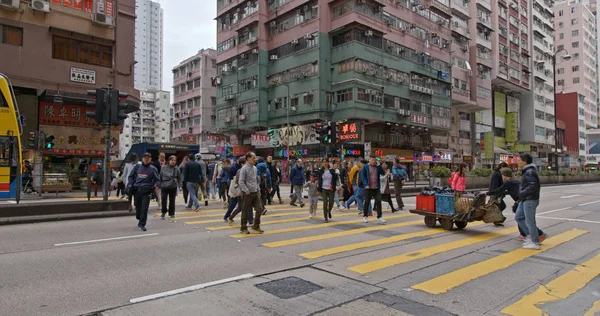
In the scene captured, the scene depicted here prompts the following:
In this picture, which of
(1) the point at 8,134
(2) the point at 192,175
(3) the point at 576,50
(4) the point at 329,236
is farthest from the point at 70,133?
(3) the point at 576,50

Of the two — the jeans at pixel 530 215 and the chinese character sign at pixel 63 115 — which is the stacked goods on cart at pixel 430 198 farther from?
the chinese character sign at pixel 63 115

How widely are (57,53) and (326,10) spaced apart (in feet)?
85.1

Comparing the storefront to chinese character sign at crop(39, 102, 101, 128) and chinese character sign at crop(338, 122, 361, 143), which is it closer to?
chinese character sign at crop(39, 102, 101, 128)

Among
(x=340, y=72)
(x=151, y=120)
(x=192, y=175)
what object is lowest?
(x=192, y=175)

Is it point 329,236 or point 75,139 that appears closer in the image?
point 329,236

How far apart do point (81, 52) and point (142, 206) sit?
2035cm

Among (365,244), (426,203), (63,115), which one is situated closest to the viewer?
(365,244)

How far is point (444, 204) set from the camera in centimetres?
948

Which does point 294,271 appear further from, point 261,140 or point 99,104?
point 261,140

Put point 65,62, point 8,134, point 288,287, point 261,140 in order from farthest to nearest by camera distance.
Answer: point 261,140 < point 65,62 < point 8,134 < point 288,287

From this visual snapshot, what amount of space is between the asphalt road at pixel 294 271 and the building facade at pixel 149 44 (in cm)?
14804

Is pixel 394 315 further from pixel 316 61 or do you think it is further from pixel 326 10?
pixel 326 10

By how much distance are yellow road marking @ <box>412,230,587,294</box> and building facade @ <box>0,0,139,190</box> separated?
830 inches

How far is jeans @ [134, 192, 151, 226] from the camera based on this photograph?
29.6ft
